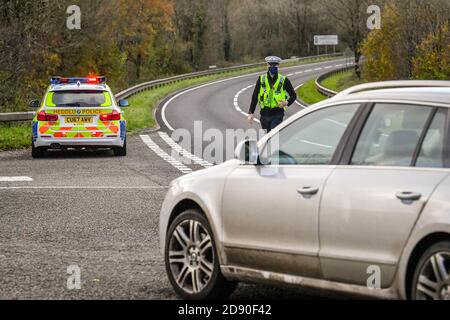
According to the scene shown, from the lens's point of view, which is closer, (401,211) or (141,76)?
(401,211)

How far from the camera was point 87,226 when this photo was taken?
11.9 metres

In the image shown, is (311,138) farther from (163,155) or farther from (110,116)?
(163,155)

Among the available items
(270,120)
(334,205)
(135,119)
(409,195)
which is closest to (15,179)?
(270,120)

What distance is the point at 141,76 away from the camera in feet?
326

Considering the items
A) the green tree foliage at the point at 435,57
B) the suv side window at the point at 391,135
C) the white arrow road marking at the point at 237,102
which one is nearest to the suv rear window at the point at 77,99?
the suv side window at the point at 391,135

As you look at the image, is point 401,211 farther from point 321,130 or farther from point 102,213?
point 102,213

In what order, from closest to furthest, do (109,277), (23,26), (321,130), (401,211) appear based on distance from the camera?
(401,211)
(321,130)
(109,277)
(23,26)

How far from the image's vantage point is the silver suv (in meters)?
5.73

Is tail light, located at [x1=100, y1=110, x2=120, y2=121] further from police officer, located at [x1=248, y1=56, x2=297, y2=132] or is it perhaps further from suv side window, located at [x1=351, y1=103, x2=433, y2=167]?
suv side window, located at [x1=351, y1=103, x2=433, y2=167]

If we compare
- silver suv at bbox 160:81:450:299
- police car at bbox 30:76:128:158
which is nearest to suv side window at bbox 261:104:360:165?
silver suv at bbox 160:81:450:299

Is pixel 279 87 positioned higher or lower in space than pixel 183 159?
higher

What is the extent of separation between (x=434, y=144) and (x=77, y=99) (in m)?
17.1

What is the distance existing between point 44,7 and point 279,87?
30.6 m

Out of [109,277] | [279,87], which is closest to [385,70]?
[279,87]
